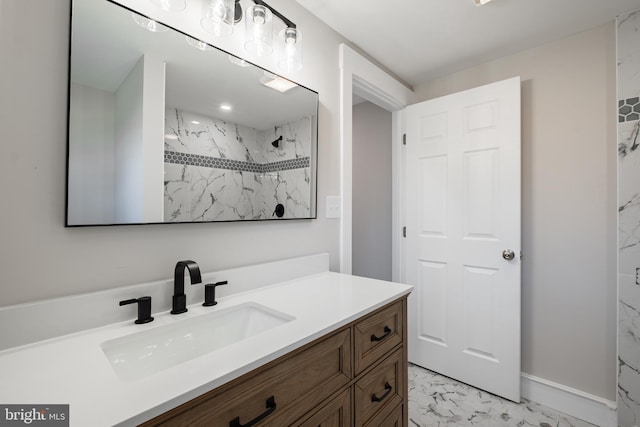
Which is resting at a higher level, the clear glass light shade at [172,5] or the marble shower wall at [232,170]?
the clear glass light shade at [172,5]

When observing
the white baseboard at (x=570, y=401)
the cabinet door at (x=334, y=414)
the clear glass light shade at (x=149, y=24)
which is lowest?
the white baseboard at (x=570, y=401)

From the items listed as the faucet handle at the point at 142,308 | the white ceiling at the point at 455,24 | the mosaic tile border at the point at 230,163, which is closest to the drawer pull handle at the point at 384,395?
the faucet handle at the point at 142,308

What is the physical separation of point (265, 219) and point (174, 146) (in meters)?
0.48

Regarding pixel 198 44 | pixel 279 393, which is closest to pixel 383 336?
pixel 279 393

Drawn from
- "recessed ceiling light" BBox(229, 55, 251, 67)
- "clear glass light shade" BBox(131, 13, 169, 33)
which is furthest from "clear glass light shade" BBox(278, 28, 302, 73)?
"clear glass light shade" BBox(131, 13, 169, 33)

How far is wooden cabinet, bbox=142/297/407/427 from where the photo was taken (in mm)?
607

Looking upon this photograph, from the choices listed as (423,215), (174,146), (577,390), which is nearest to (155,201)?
(174,146)

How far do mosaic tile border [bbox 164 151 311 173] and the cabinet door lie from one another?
2.98 feet

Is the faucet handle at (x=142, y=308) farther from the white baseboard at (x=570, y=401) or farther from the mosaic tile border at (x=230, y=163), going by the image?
the white baseboard at (x=570, y=401)

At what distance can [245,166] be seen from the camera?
123 centimetres

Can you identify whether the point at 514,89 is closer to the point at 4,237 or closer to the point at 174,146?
the point at 174,146

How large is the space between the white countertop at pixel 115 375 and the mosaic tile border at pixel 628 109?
1.74 m

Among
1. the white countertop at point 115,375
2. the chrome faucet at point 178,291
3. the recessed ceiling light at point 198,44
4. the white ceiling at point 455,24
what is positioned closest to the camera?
the white countertop at point 115,375

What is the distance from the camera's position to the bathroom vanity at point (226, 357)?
1.78ft
